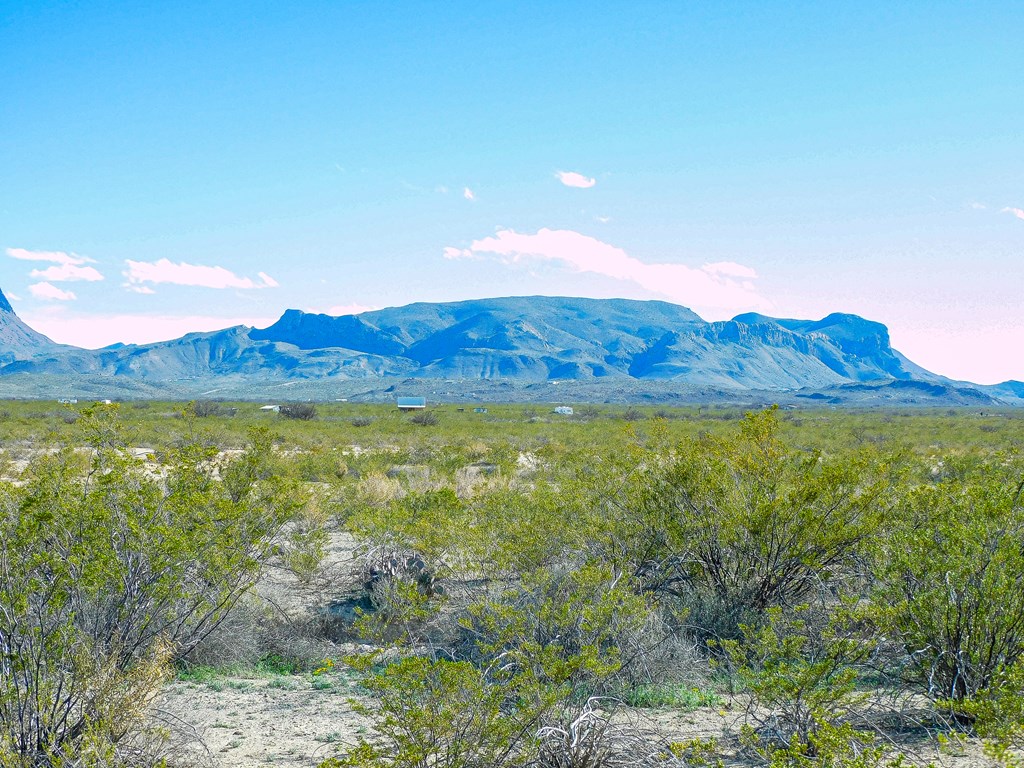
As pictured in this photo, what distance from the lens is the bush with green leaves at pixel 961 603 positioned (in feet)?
18.7

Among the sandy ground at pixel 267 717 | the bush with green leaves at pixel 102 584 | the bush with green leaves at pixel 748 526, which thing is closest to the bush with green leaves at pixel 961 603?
the bush with green leaves at pixel 748 526

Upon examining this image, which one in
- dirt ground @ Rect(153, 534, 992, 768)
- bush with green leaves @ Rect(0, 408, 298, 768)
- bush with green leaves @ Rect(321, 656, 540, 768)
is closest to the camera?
bush with green leaves @ Rect(321, 656, 540, 768)

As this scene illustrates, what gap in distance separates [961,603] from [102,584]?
21.7ft

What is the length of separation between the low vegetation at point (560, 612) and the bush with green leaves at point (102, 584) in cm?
3

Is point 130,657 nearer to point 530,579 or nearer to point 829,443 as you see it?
point 530,579

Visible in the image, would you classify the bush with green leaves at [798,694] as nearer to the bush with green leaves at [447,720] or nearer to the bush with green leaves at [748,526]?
the bush with green leaves at [447,720]

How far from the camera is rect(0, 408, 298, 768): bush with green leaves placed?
4.85 m

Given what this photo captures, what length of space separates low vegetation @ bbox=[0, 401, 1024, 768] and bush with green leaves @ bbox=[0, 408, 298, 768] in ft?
0.09

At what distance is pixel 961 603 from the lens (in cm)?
579

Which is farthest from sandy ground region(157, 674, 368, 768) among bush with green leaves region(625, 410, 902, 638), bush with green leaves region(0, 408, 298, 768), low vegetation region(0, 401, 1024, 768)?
bush with green leaves region(625, 410, 902, 638)

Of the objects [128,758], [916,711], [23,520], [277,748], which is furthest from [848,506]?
[23,520]

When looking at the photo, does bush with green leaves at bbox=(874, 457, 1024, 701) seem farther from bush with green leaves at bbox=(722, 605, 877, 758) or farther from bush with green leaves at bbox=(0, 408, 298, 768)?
bush with green leaves at bbox=(0, 408, 298, 768)

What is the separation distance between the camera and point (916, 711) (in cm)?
603

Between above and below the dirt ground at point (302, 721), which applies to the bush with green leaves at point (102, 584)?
above
